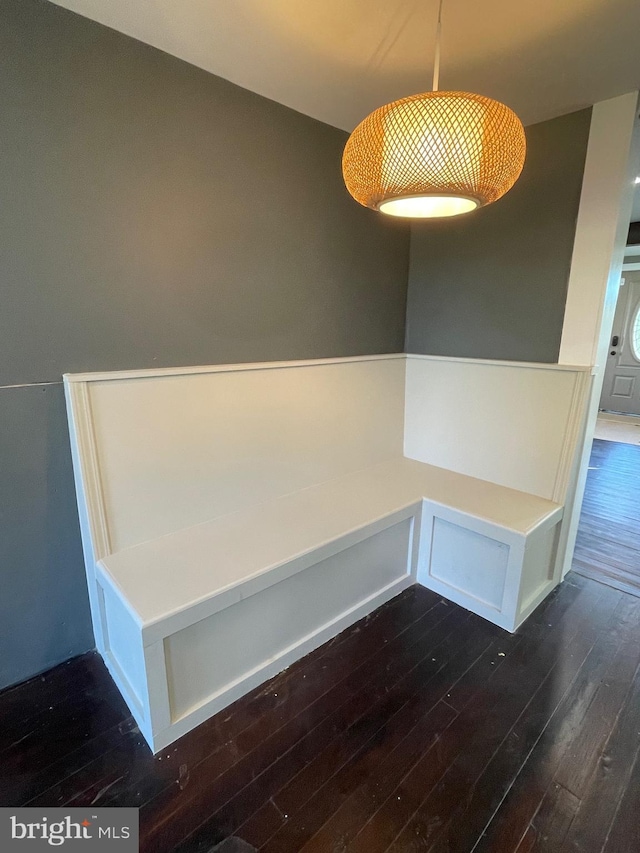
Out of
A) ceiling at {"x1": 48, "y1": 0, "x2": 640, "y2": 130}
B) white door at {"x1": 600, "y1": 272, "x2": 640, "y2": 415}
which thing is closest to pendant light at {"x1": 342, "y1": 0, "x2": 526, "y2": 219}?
ceiling at {"x1": 48, "y1": 0, "x2": 640, "y2": 130}

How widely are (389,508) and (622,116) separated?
1916mm

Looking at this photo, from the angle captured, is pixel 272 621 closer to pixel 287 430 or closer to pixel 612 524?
pixel 287 430

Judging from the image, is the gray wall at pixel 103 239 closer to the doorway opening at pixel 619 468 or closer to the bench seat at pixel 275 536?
the bench seat at pixel 275 536

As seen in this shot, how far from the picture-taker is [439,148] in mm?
993

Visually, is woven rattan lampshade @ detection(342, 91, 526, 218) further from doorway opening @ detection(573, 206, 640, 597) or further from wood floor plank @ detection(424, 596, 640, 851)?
doorway opening @ detection(573, 206, 640, 597)

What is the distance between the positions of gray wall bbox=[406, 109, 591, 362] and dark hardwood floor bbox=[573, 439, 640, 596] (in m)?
1.26

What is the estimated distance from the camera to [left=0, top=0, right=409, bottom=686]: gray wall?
1.30 meters

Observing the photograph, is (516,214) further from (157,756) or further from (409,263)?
(157,756)

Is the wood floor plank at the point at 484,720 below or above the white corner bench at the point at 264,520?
below

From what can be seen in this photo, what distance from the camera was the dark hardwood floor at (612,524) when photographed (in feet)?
7.55

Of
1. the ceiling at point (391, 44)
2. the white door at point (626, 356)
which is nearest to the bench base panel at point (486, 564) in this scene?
the ceiling at point (391, 44)

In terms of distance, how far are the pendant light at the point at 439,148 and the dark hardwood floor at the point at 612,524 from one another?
2165mm

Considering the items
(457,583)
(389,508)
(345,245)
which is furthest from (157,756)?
(345,245)

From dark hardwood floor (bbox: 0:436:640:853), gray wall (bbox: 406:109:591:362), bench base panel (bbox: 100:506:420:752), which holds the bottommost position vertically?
dark hardwood floor (bbox: 0:436:640:853)
